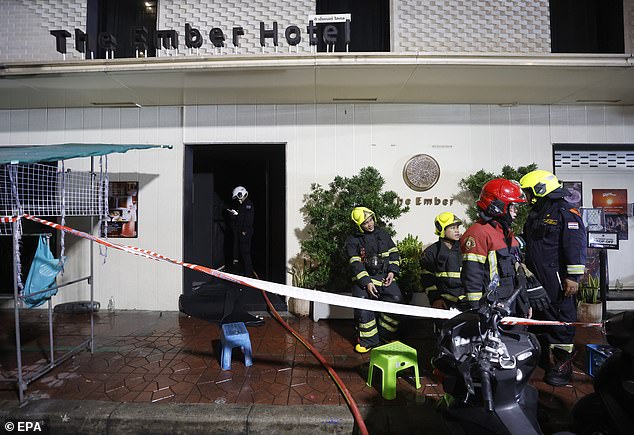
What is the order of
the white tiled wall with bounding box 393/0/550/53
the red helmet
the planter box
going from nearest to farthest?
the red helmet < the white tiled wall with bounding box 393/0/550/53 < the planter box

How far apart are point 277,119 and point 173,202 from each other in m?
2.56

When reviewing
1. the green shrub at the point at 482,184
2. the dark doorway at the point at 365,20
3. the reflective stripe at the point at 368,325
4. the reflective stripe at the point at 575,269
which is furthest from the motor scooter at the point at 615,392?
the dark doorway at the point at 365,20

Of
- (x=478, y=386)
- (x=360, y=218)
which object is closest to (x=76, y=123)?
(x=360, y=218)

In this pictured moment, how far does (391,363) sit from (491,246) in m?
1.50

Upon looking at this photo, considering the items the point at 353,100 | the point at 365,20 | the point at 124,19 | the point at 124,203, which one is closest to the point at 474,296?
the point at 353,100

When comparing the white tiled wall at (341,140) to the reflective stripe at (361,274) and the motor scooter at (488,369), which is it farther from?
the motor scooter at (488,369)

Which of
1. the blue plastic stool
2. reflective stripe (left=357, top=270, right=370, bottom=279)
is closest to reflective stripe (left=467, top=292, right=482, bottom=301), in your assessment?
reflective stripe (left=357, top=270, right=370, bottom=279)

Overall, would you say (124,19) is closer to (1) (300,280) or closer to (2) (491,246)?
(1) (300,280)

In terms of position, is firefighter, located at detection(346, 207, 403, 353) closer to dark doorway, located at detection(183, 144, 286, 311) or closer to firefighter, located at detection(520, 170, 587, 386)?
firefighter, located at detection(520, 170, 587, 386)

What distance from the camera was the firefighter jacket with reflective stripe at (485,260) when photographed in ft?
10.3

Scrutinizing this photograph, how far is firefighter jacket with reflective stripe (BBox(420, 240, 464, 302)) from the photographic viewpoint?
4.21 meters

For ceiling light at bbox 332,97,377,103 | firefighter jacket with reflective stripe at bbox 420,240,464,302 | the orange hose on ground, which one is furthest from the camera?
ceiling light at bbox 332,97,377,103

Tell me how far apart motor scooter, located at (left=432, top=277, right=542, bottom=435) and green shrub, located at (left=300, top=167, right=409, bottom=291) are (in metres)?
3.73

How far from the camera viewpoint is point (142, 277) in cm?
669
